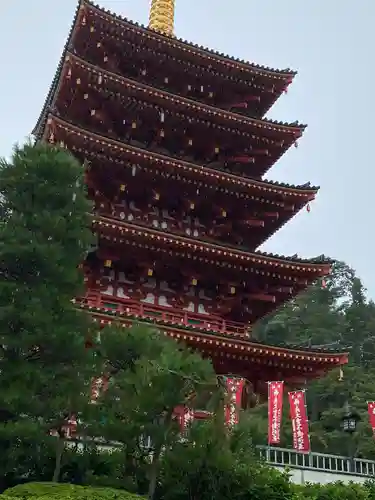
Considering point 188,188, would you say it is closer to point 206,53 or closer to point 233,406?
point 206,53

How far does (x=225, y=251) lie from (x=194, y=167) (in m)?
2.94

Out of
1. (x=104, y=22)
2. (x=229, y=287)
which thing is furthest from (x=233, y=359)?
(x=104, y=22)

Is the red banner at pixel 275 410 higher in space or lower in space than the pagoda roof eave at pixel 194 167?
lower

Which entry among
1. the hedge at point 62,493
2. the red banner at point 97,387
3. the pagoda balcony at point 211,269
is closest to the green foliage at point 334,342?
the pagoda balcony at point 211,269

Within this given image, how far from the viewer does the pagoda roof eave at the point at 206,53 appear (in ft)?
65.7

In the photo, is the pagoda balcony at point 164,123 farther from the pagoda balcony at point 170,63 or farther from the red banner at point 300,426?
the red banner at point 300,426

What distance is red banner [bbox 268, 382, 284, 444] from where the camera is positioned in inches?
563

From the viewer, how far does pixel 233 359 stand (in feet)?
52.4

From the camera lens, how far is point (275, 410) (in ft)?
48.9

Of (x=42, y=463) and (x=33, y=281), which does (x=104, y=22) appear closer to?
(x=33, y=281)

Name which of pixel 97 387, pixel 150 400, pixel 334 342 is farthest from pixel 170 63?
pixel 334 342

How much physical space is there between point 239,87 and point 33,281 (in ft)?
45.7

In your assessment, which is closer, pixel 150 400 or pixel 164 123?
pixel 150 400

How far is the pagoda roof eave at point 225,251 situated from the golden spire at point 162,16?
12022mm
